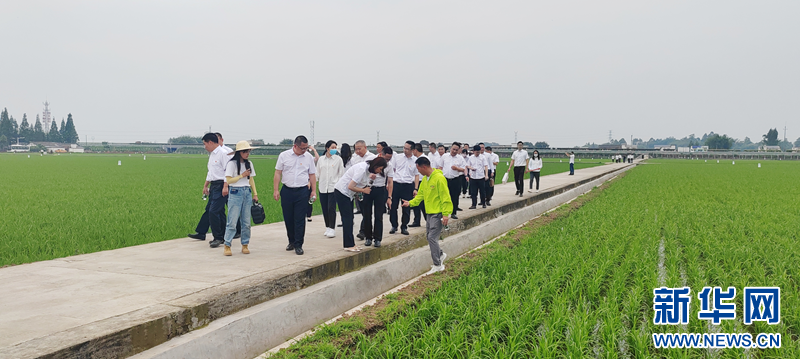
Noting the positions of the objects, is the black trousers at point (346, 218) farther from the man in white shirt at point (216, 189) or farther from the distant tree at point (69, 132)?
the distant tree at point (69, 132)

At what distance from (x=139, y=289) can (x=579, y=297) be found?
4.48m

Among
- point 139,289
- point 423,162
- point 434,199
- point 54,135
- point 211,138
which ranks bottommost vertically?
point 139,289

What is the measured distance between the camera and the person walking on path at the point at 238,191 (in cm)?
693

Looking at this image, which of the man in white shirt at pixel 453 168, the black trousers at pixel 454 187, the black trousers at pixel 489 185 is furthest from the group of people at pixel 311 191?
the black trousers at pixel 489 185

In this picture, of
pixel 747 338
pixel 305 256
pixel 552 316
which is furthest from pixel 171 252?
pixel 747 338

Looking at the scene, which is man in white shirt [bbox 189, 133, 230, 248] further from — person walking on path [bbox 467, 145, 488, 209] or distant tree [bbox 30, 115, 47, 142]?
distant tree [bbox 30, 115, 47, 142]

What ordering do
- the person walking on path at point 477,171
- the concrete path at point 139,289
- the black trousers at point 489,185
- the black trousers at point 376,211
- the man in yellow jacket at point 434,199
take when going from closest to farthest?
the concrete path at point 139,289, the man in yellow jacket at point 434,199, the black trousers at point 376,211, the person walking on path at point 477,171, the black trousers at point 489,185

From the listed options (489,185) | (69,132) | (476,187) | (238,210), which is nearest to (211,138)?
(238,210)

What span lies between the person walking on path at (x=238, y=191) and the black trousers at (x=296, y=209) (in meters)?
0.47

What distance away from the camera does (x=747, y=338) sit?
468cm

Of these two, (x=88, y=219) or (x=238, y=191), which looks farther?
(x=88, y=219)

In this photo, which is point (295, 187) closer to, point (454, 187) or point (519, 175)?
point (454, 187)

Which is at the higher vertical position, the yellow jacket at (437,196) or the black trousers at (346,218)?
the yellow jacket at (437,196)

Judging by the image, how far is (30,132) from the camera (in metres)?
158
